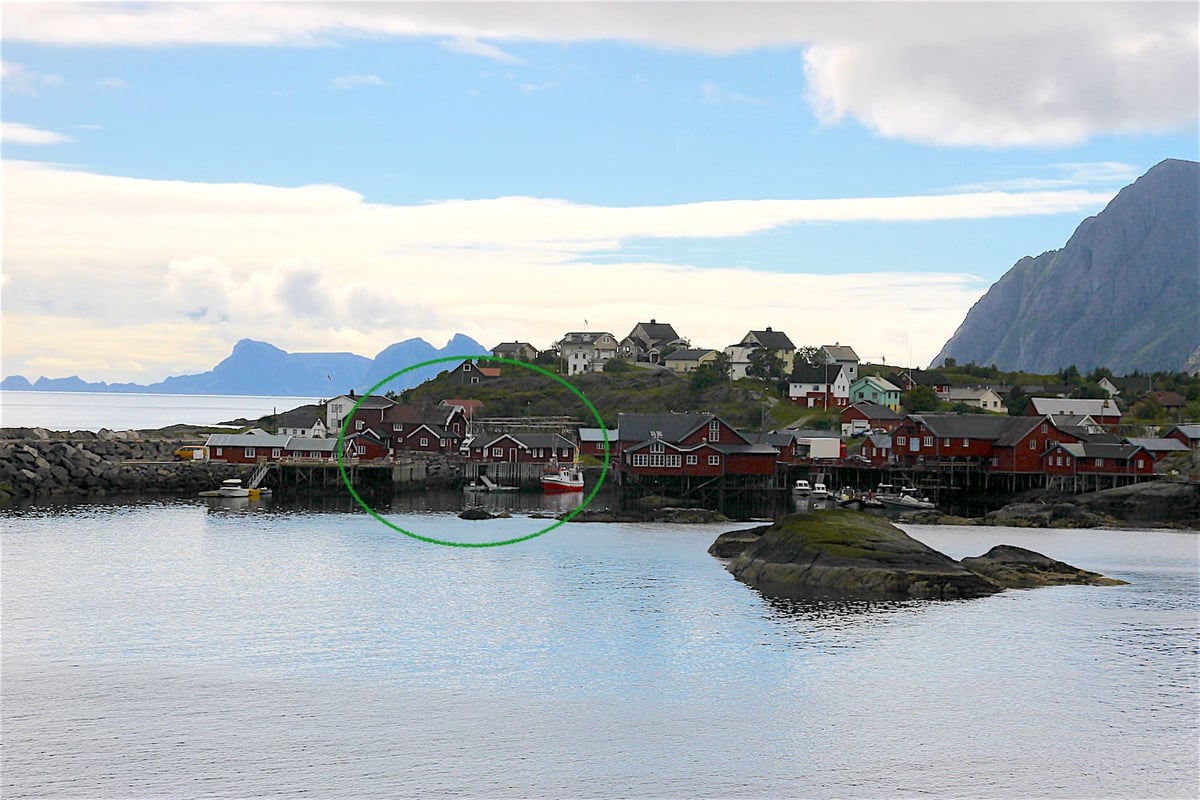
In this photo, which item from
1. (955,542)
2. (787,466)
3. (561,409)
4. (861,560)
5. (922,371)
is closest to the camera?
(861,560)

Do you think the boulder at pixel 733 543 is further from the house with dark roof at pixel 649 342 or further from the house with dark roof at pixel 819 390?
the house with dark roof at pixel 649 342

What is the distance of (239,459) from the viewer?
9775 centimetres

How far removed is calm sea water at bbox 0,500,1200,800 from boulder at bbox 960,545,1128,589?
5.34ft

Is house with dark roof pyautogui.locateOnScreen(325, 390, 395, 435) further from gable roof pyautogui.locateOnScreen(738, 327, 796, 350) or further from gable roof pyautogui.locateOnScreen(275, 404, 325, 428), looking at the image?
gable roof pyautogui.locateOnScreen(738, 327, 796, 350)

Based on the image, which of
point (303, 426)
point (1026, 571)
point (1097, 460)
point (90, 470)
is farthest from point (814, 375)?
point (1026, 571)

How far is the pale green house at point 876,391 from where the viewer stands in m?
136

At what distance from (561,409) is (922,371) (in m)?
51.2

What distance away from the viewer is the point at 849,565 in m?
47.2

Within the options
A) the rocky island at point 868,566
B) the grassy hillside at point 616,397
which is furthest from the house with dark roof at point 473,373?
the rocky island at point 868,566

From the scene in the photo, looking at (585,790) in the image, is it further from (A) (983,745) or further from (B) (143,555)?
(B) (143,555)

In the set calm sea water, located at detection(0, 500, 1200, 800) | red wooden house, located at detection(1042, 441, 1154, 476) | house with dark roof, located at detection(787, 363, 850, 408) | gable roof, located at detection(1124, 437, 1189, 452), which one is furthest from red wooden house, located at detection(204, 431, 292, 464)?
gable roof, located at detection(1124, 437, 1189, 452)

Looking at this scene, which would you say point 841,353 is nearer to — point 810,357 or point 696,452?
point 810,357

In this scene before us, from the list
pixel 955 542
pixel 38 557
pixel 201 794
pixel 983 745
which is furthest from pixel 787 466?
pixel 201 794

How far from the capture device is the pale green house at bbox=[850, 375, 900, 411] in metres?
136
